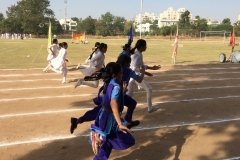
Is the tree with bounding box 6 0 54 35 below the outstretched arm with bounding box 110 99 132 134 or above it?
above

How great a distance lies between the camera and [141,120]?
681cm

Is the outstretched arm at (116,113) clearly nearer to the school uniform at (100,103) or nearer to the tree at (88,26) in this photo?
the school uniform at (100,103)

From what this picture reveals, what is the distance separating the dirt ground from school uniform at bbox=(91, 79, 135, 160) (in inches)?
42.5

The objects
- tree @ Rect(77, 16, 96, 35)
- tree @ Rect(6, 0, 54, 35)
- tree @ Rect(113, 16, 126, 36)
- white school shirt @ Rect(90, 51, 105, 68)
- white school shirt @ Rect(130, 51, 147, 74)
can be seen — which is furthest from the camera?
tree @ Rect(77, 16, 96, 35)

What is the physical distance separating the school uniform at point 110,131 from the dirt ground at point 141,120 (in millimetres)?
1079

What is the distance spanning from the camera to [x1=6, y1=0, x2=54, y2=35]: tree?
87000 millimetres

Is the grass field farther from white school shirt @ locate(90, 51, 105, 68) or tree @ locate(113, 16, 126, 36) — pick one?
tree @ locate(113, 16, 126, 36)

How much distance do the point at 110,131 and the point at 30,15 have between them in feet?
300

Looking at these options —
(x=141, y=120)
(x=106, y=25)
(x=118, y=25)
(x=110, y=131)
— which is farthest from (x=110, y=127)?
(x=118, y=25)

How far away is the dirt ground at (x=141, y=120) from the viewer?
5.09 meters

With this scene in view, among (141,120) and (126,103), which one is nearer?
(126,103)

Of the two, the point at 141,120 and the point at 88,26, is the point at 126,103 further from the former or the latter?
the point at 88,26

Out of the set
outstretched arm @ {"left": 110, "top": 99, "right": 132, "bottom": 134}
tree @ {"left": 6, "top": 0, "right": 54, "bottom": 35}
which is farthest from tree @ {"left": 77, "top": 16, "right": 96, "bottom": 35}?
outstretched arm @ {"left": 110, "top": 99, "right": 132, "bottom": 134}

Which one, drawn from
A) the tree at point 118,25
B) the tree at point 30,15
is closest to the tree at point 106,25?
the tree at point 118,25
